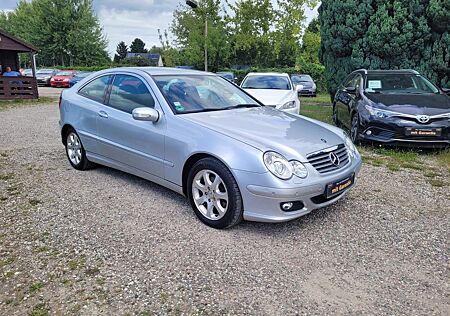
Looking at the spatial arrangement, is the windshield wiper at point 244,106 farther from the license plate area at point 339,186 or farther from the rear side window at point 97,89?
the rear side window at point 97,89

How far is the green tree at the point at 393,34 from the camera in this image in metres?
9.88

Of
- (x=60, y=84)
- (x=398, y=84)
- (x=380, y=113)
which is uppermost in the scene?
(x=398, y=84)

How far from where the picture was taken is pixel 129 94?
14.6 feet

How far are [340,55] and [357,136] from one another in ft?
20.7

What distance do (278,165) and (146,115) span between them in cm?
151

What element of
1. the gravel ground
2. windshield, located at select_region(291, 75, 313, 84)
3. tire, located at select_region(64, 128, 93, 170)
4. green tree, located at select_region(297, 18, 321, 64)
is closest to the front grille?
the gravel ground

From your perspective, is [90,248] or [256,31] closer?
[90,248]

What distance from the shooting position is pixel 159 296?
254cm

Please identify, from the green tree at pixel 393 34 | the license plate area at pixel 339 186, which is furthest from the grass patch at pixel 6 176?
the green tree at pixel 393 34

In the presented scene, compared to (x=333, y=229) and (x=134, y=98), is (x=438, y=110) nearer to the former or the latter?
(x=333, y=229)

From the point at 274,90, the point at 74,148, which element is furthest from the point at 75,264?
the point at 274,90

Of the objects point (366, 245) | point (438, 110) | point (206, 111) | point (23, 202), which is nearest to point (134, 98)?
point (206, 111)

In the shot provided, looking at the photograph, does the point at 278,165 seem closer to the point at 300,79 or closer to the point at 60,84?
the point at 300,79

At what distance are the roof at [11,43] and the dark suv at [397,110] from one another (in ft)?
48.1
